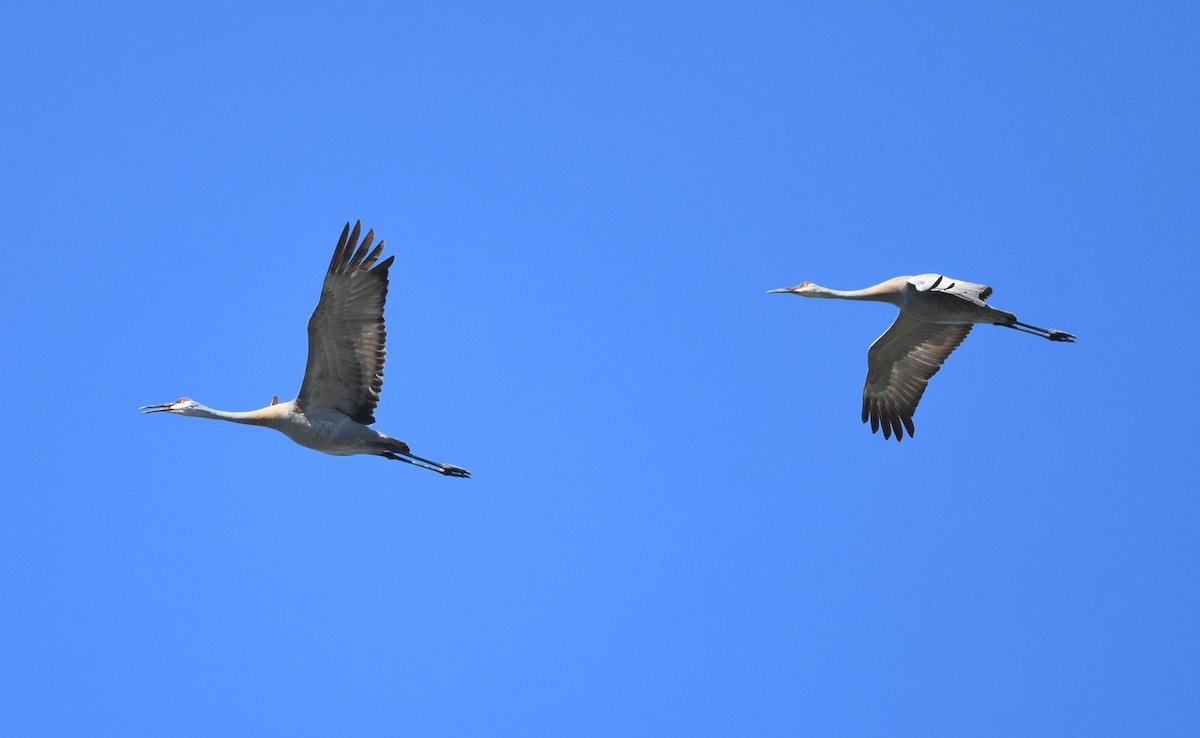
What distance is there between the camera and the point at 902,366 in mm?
21219

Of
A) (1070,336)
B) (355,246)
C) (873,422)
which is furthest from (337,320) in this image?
(1070,336)

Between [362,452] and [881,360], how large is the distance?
27.1 ft

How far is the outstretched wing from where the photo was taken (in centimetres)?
1898

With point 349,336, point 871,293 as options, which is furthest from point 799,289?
point 349,336

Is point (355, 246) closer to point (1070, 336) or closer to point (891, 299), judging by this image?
point (891, 299)

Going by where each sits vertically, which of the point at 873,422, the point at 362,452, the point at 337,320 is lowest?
the point at 362,452

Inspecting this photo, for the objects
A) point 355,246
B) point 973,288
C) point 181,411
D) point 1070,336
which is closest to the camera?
point 355,246

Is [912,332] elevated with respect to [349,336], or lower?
elevated

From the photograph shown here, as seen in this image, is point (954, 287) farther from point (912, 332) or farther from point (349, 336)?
point (349, 336)

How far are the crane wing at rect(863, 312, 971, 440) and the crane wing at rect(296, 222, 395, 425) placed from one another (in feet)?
26.1

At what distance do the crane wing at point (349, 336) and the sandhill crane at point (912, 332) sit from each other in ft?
22.8

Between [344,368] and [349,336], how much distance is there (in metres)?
0.40

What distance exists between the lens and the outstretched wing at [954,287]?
19.0m

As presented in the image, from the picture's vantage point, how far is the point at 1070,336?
2061 centimetres
